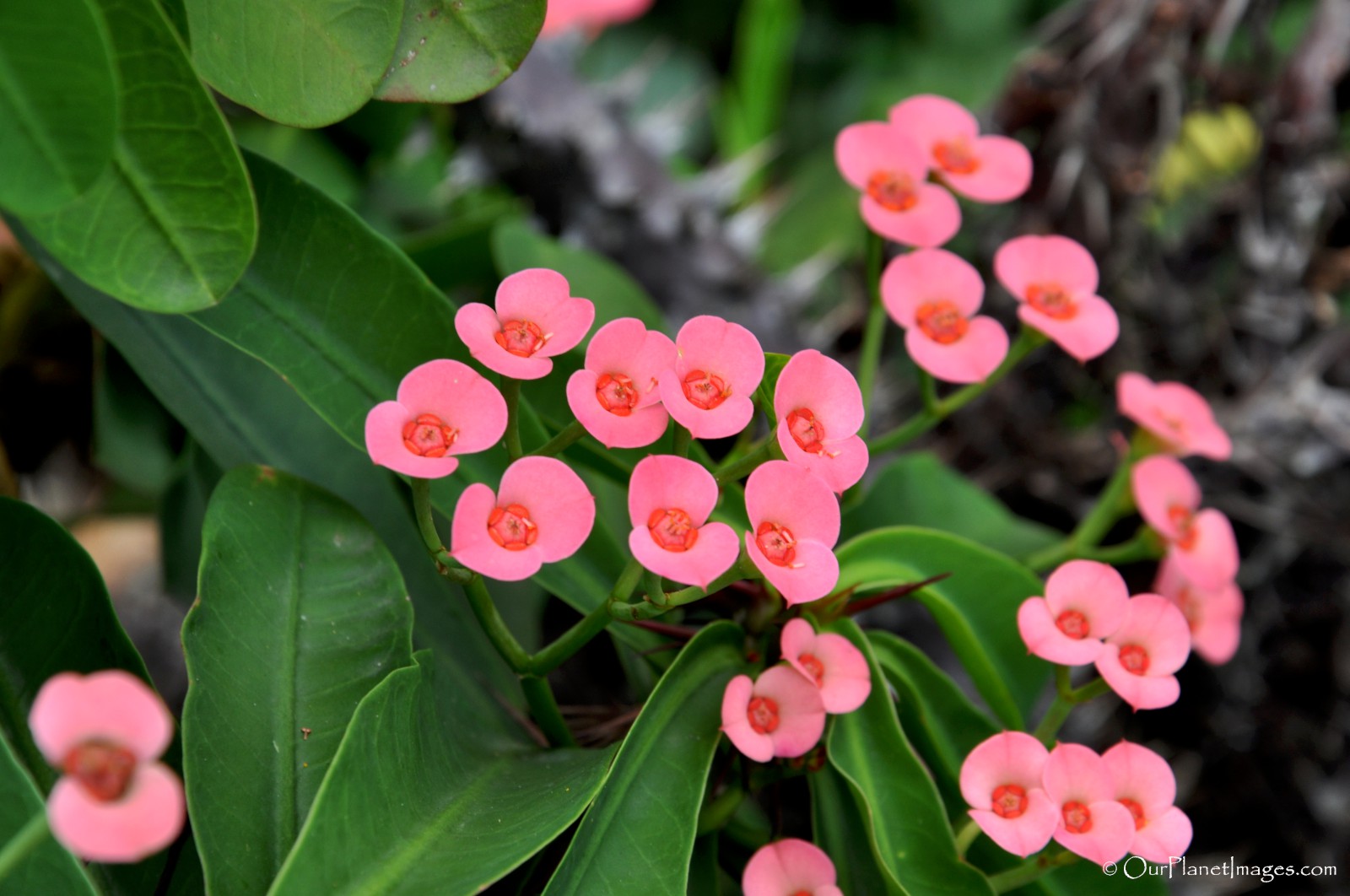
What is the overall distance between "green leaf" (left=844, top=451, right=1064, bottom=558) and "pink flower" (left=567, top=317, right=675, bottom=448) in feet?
1.00

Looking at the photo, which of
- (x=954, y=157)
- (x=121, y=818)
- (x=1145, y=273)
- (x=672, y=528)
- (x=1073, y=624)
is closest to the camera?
(x=121, y=818)

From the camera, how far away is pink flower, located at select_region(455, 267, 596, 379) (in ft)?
1.35

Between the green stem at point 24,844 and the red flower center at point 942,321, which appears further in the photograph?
the red flower center at point 942,321

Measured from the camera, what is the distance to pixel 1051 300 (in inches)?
22.3

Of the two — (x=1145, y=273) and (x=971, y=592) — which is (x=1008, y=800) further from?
(x=1145, y=273)

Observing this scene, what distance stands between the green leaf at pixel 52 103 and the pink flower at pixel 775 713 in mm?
320

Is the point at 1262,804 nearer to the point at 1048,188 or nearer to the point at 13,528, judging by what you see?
the point at 1048,188

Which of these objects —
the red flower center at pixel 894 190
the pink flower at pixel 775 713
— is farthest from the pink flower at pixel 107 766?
the red flower center at pixel 894 190

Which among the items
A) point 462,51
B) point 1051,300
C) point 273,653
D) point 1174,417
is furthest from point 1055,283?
point 273,653

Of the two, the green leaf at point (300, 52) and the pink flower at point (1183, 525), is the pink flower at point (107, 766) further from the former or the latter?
the pink flower at point (1183, 525)

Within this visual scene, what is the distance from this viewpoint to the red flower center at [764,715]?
0.44 m

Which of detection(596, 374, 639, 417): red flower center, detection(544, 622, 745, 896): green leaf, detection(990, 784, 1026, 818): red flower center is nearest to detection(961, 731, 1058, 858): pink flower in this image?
detection(990, 784, 1026, 818): red flower center

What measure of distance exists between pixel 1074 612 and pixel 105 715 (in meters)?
0.40

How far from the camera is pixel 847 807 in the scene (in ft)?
1.68
